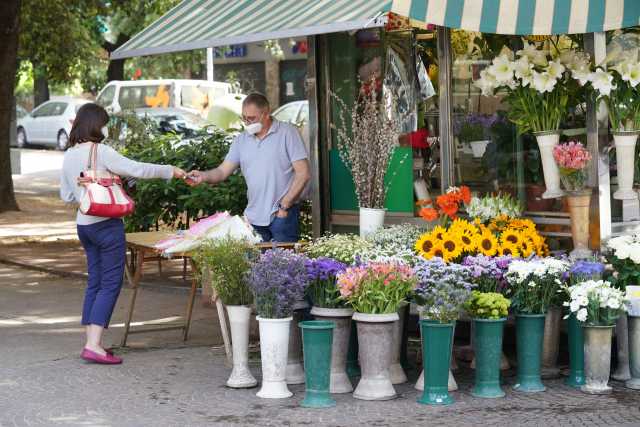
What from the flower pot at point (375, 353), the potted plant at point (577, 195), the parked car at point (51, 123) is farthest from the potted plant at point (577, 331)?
the parked car at point (51, 123)

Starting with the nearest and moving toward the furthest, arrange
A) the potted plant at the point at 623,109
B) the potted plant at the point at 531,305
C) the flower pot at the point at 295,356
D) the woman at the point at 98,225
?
the potted plant at the point at 531,305 < the flower pot at the point at 295,356 < the potted plant at the point at 623,109 < the woman at the point at 98,225

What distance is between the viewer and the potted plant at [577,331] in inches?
269

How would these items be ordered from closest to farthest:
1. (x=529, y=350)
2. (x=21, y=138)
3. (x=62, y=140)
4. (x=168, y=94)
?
1. (x=529, y=350)
2. (x=168, y=94)
3. (x=62, y=140)
4. (x=21, y=138)

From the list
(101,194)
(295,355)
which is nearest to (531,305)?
(295,355)

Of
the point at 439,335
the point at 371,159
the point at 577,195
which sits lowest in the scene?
the point at 439,335

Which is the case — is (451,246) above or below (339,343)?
above

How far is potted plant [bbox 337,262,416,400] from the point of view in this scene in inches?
258

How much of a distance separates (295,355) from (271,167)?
1.91 m

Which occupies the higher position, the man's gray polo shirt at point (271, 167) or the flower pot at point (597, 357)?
the man's gray polo shirt at point (271, 167)

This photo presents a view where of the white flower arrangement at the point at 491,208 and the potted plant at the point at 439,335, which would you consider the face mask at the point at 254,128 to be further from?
the potted plant at the point at 439,335

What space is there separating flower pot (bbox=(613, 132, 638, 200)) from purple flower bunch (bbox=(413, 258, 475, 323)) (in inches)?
53.5

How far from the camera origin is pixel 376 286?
6535 mm

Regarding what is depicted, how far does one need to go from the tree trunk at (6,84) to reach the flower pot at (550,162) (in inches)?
430

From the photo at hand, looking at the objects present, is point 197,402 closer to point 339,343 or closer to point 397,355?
point 339,343
